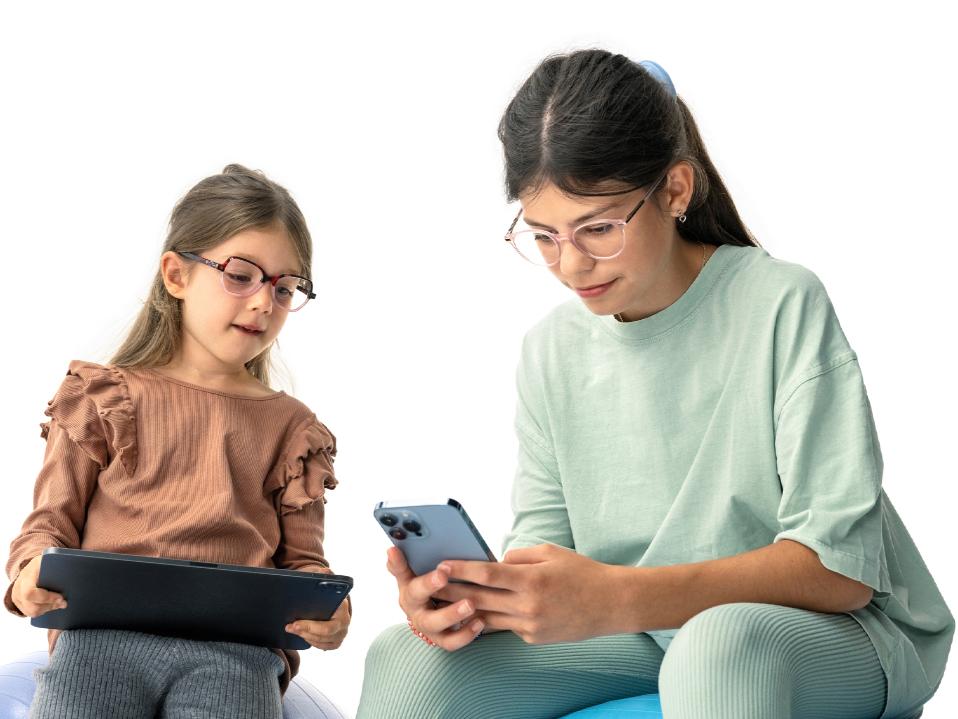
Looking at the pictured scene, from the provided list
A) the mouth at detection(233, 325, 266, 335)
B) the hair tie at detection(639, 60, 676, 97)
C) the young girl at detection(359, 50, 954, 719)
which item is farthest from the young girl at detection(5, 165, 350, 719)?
the hair tie at detection(639, 60, 676, 97)

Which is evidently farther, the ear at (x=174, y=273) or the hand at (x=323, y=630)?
the ear at (x=174, y=273)

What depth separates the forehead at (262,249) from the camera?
2551 mm

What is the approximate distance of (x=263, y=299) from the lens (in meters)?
2.52

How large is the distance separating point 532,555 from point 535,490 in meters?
0.48

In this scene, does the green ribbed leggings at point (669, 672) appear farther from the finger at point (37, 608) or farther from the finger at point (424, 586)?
the finger at point (37, 608)

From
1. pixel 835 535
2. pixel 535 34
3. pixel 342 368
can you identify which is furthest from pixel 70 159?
pixel 835 535

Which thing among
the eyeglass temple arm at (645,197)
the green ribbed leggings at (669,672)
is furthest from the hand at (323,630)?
the eyeglass temple arm at (645,197)

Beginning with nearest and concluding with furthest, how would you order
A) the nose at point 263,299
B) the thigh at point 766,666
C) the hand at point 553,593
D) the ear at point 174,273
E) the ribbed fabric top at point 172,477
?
the thigh at point 766,666, the hand at point 553,593, the ribbed fabric top at point 172,477, the nose at point 263,299, the ear at point 174,273

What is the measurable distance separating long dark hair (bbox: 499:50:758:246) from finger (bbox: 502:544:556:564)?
22.3 inches

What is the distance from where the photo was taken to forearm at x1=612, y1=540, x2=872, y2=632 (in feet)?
6.02

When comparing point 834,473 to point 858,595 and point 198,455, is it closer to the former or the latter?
point 858,595

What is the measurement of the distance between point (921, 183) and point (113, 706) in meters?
2.70

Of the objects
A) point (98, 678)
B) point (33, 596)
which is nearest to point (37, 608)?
point (33, 596)

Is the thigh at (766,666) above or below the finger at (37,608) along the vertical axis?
above
